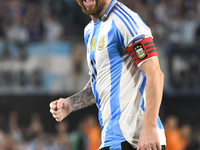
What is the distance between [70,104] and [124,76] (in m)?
0.71

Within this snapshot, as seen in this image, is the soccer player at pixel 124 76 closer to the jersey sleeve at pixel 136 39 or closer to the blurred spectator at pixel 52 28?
the jersey sleeve at pixel 136 39

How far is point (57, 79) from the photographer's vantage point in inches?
384

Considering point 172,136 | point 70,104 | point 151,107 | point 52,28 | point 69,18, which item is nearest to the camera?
point 151,107

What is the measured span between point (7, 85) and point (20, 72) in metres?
0.53

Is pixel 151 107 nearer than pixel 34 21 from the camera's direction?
Yes

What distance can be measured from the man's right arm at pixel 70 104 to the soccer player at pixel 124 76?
0.36m

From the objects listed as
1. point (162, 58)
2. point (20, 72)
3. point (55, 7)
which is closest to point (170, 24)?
point (162, 58)

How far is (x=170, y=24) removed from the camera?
36.0 ft

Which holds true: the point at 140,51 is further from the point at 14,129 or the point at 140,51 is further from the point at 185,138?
the point at 14,129

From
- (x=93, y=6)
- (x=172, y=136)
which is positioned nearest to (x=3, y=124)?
(x=172, y=136)

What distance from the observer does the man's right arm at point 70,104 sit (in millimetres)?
3029

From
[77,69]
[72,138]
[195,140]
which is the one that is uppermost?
[77,69]

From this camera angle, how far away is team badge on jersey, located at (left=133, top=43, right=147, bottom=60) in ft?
8.14

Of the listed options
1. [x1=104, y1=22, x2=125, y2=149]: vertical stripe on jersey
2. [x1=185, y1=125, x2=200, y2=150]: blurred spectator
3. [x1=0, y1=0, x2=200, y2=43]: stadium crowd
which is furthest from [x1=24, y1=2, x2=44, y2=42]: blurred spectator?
[x1=104, y1=22, x2=125, y2=149]: vertical stripe on jersey
